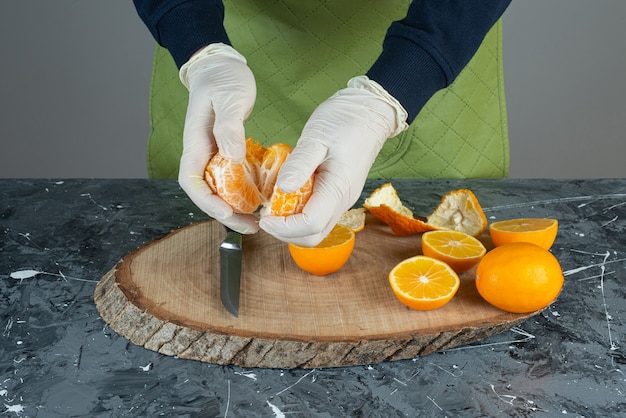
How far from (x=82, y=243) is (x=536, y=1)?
188 centimetres

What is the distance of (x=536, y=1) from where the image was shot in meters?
2.76

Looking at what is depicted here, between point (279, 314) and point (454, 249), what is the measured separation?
0.33 metres

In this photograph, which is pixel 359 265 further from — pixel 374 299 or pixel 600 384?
pixel 600 384

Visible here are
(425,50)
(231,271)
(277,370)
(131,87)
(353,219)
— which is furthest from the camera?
(131,87)

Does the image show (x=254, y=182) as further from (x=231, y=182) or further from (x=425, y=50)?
(x=425, y=50)

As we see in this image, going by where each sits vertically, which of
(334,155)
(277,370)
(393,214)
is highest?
(334,155)

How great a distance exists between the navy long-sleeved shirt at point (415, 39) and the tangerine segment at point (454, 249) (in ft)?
0.69

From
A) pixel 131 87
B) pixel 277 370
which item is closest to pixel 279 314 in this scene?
pixel 277 370

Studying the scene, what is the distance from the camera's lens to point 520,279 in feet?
3.89

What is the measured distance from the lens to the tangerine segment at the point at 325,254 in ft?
4.16

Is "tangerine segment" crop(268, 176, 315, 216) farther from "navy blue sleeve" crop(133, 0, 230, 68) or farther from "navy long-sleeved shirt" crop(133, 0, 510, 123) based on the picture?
"navy blue sleeve" crop(133, 0, 230, 68)

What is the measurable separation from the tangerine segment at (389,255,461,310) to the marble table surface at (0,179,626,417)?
0.27 feet

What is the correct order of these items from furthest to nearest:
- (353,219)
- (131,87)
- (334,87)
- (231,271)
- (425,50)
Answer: (131,87), (334,87), (353,219), (425,50), (231,271)

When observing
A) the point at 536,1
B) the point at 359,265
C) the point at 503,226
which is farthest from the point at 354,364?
the point at 536,1
